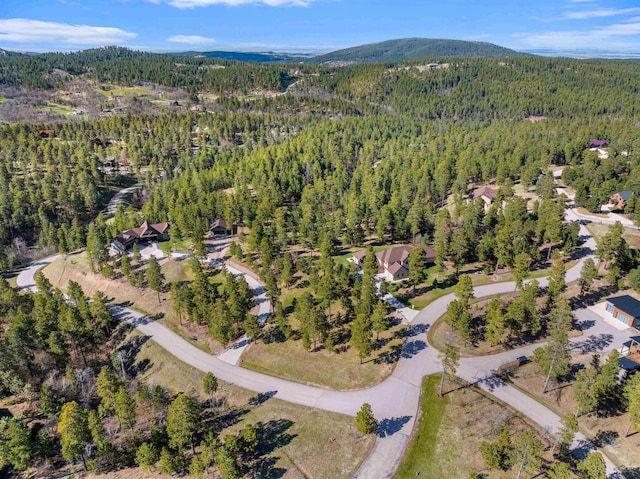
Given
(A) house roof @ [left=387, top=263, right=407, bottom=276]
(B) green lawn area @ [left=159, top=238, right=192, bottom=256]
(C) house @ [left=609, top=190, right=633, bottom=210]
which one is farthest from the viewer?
(C) house @ [left=609, top=190, right=633, bottom=210]

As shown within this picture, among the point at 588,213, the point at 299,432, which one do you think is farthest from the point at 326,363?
Answer: the point at 588,213

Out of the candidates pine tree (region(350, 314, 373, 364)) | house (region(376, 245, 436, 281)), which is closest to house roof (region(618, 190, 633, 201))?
house (region(376, 245, 436, 281))

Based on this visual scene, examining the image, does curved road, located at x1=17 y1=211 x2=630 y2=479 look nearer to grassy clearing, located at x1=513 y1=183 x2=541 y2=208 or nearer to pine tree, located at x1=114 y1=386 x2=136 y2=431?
pine tree, located at x1=114 y1=386 x2=136 y2=431

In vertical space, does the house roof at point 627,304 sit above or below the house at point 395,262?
above

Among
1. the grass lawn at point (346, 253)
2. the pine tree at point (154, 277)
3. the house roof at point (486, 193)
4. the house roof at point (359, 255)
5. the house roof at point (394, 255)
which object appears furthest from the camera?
the house roof at point (486, 193)

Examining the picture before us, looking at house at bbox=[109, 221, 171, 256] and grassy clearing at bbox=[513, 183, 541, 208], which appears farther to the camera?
grassy clearing at bbox=[513, 183, 541, 208]

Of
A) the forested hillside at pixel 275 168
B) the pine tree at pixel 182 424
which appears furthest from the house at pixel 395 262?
the pine tree at pixel 182 424

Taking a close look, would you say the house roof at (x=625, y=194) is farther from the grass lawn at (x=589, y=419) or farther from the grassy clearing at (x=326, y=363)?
the grassy clearing at (x=326, y=363)
